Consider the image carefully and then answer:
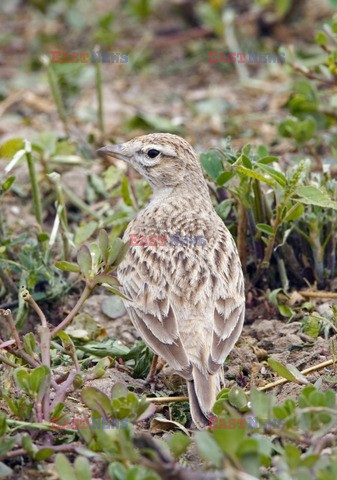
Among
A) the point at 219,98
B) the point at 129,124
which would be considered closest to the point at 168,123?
the point at 129,124

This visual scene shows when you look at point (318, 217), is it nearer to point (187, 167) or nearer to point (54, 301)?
point (187, 167)

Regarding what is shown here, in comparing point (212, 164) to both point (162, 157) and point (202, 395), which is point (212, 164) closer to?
point (162, 157)

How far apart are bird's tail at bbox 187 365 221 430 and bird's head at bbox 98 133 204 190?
1.94 m

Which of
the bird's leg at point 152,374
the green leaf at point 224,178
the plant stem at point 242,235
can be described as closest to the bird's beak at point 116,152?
the green leaf at point 224,178

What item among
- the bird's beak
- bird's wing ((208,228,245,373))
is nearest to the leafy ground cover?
the bird's beak

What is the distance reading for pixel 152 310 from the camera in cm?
507

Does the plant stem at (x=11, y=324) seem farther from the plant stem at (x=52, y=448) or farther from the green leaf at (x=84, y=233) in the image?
the green leaf at (x=84, y=233)

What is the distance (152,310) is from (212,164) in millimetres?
1239

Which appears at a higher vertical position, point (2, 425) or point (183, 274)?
point (183, 274)

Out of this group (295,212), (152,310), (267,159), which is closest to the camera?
(152,310)

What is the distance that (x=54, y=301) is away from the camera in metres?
5.95

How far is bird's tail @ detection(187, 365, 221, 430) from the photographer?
4.38 m

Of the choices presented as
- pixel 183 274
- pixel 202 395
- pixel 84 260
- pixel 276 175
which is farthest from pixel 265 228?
pixel 84 260

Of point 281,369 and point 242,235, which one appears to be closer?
point 281,369
